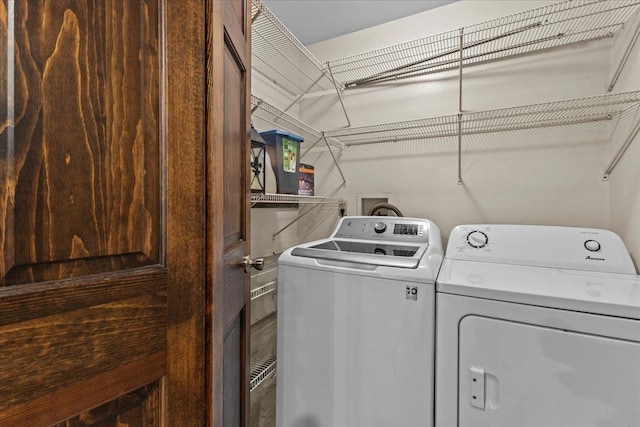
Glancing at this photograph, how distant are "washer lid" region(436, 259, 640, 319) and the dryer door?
0.09 m

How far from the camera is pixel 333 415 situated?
125 cm

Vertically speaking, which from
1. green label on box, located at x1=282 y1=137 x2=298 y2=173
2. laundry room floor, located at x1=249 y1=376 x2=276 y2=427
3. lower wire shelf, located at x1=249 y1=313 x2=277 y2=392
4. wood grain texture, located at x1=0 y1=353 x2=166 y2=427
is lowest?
laundry room floor, located at x1=249 y1=376 x2=276 y2=427

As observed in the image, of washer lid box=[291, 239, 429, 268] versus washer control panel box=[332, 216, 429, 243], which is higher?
washer control panel box=[332, 216, 429, 243]

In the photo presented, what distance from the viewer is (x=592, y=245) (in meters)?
1.26

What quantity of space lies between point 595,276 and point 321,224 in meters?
1.63

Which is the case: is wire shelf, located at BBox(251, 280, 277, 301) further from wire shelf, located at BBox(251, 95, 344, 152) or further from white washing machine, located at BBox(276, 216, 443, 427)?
wire shelf, located at BBox(251, 95, 344, 152)

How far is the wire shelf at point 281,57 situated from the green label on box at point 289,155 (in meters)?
0.56

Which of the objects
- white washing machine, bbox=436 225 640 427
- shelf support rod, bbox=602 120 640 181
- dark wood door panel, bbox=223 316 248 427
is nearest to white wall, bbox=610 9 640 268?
shelf support rod, bbox=602 120 640 181

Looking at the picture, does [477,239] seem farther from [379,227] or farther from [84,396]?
[84,396]

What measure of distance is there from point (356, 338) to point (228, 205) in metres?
0.80

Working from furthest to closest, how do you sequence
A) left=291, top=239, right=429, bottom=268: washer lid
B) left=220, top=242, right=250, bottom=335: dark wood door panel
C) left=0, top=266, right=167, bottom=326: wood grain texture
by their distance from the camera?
1. left=291, top=239, right=429, bottom=268: washer lid
2. left=220, top=242, right=250, bottom=335: dark wood door panel
3. left=0, top=266, right=167, bottom=326: wood grain texture

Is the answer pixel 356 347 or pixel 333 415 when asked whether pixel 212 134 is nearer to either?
pixel 356 347

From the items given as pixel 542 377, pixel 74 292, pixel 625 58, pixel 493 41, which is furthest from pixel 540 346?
pixel 493 41

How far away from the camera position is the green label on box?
5.11 ft
